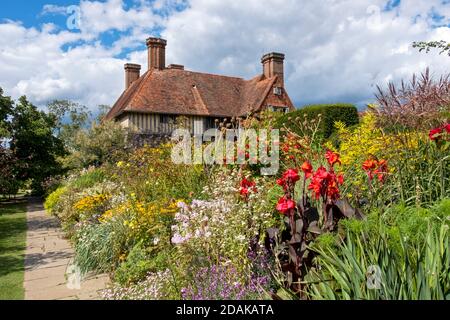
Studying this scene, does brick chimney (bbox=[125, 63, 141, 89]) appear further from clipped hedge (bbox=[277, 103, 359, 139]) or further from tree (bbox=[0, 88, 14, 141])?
clipped hedge (bbox=[277, 103, 359, 139])

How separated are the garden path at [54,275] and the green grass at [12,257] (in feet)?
0.27

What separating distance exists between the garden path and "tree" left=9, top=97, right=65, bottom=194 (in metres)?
10.8

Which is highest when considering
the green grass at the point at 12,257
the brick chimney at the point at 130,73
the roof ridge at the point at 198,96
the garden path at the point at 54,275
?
the brick chimney at the point at 130,73

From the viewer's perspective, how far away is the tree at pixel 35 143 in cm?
1722

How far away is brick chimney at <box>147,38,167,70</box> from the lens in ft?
87.9

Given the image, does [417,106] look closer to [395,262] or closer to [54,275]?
[395,262]

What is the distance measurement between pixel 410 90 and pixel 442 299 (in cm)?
262

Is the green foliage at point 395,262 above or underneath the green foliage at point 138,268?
above

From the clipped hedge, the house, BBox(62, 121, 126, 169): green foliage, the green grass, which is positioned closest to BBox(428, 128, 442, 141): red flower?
the green grass

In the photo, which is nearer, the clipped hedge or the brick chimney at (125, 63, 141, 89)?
the clipped hedge

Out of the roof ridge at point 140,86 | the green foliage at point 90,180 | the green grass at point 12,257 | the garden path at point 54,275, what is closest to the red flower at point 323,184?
the garden path at point 54,275

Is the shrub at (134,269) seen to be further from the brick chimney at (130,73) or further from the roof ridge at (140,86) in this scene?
the brick chimney at (130,73)

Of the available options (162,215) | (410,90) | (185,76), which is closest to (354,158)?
(410,90)
